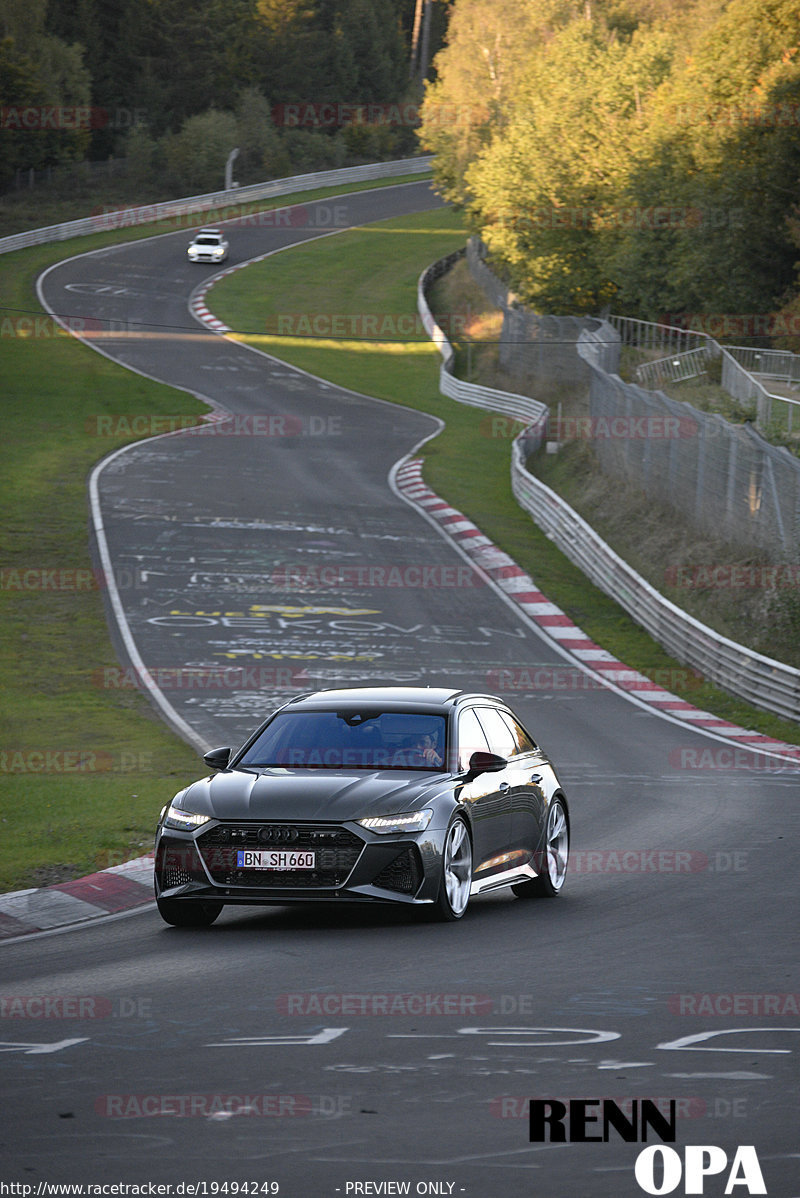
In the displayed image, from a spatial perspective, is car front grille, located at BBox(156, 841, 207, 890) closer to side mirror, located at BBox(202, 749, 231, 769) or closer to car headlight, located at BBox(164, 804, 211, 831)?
car headlight, located at BBox(164, 804, 211, 831)

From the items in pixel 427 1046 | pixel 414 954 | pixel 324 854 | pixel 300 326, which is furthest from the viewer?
pixel 300 326

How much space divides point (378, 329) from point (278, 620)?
42.3 meters

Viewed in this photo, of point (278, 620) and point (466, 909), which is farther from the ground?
point (466, 909)

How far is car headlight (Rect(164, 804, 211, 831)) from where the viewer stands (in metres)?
10.3

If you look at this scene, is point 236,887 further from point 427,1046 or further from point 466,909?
point 427,1046

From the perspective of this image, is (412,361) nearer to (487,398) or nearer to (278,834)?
(487,398)

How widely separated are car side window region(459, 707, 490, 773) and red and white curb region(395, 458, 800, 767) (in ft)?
29.6

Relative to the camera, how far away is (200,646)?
25.9m

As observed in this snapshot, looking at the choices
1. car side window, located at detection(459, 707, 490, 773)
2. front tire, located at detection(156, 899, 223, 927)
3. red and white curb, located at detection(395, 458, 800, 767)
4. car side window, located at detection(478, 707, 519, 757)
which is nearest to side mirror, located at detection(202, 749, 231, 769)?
front tire, located at detection(156, 899, 223, 927)

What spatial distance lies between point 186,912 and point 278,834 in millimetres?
938

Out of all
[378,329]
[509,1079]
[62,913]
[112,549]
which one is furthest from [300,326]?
[509,1079]

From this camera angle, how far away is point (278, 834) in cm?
1006

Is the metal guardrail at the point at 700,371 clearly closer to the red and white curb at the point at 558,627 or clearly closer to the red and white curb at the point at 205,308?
the red and white curb at the point at 558,627

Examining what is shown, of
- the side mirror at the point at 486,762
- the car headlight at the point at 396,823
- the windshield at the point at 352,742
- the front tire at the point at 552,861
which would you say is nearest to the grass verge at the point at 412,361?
the front tire at the point at 552,861
